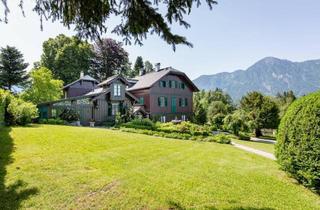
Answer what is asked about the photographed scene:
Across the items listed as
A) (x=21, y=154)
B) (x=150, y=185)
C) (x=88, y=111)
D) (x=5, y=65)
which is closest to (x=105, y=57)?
(x=5, y=65)

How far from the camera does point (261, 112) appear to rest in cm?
2528

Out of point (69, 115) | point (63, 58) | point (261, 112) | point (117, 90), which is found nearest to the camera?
point (69, 115)

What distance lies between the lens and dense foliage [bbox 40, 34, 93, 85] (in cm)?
3946

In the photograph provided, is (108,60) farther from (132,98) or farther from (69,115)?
(69,115)

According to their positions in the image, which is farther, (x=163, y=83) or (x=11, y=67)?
(x=11, y=67)

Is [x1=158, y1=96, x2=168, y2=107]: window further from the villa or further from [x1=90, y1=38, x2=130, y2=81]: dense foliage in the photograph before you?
[x1=90, y1=38, x2=130, y2=81]: dense foliage

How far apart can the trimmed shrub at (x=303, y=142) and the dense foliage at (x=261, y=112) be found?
2085 cm

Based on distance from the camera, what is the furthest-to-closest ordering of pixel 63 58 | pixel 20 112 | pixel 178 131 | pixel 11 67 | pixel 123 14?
pixel 63 58, pixel 11 67, pixel 178 131, pixel 20 112, pixel 123 14

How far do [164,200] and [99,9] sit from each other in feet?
12.6

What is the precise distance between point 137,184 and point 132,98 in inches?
838

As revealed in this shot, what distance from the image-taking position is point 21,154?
662cm

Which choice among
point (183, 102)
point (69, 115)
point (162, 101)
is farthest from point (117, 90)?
point (183, 102)

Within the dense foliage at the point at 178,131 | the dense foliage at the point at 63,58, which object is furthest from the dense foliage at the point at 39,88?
the dense foliage at the point at 178,131

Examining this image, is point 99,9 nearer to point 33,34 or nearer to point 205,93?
point 33,34
